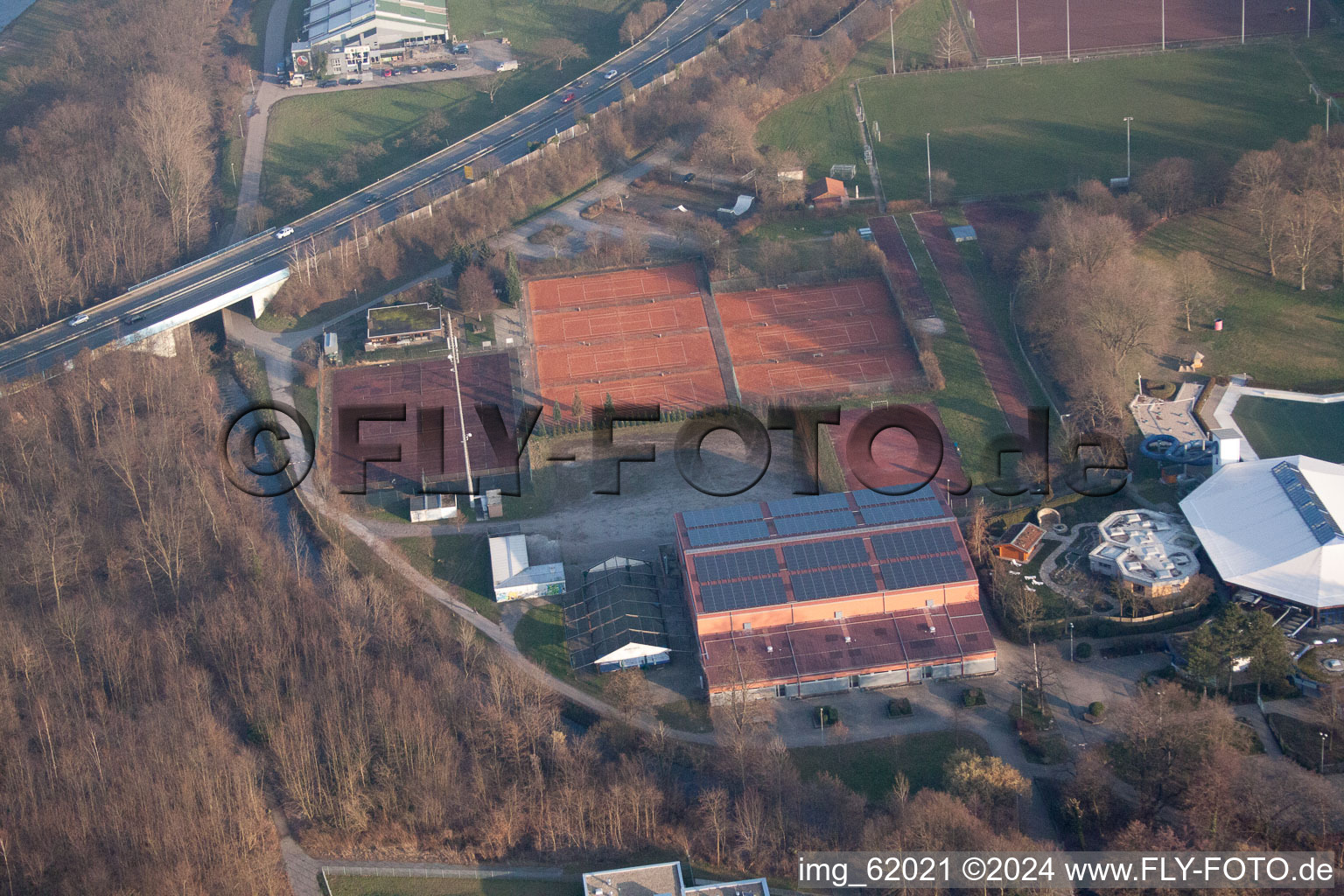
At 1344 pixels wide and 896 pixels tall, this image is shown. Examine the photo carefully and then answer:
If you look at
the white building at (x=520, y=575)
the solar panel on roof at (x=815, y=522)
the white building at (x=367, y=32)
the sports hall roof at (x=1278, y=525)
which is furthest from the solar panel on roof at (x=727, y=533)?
the white building at (x=367, y=32)

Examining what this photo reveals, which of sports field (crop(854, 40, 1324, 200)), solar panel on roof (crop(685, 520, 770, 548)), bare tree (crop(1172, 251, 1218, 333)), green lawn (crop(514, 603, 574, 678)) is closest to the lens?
green lawn (crop(514, 603, 574, 678))

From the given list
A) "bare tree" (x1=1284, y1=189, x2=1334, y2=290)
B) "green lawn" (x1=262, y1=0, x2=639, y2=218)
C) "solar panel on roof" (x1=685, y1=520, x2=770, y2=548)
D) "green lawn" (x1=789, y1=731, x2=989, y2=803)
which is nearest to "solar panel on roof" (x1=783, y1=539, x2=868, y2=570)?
"solar panel on roof" (x1=685, y1=520, x2=770, y2=548)

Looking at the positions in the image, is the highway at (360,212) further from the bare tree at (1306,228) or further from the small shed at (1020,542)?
the bare tree at (1306,228)

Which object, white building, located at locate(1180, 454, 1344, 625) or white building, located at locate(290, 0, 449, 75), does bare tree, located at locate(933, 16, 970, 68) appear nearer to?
white building, located at locate(290, 0, 449, 75)

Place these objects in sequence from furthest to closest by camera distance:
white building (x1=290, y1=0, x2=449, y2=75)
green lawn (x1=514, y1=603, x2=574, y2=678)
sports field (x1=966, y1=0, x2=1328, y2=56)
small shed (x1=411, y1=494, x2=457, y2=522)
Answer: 1. white building (x1=290, y1=0, x2=449, y2=75)
2. sports field (x1=966, y1=0, x2=1328, y2=56)
3. small shed (x1=411, y1=494, x2=457, y2=522)
4. green lawn (x1=514, y1=603, x2=574, y2=678)

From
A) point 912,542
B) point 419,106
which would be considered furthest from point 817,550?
point 419,106

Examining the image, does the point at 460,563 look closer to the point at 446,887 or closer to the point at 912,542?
the point at 446,887

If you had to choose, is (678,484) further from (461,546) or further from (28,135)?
(28,135)
